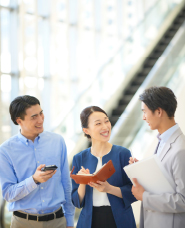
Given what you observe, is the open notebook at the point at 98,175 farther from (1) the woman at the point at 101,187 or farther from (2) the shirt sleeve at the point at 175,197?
(2) the shirt sleeve at the point at 175,197

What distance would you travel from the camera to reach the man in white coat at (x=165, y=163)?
2182 mm

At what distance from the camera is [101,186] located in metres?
2.45

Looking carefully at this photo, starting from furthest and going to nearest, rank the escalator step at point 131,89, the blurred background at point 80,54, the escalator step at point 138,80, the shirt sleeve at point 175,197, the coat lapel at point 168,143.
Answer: the escalator step at point 138,80, the escalator step at point 131,89, the blurred background at point 80,54, the coat lapel at point 168,143, the shirt sleeve at point 175,197

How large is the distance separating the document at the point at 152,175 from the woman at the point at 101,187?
265 millimetres

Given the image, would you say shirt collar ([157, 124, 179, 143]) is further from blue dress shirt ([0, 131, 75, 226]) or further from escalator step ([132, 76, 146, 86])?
escalator step ([132, 76, 146, 86])

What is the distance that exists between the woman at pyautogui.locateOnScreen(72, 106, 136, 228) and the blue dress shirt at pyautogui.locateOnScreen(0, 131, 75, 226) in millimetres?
257

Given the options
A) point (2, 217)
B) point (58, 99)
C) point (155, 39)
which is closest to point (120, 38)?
point (155, 39)

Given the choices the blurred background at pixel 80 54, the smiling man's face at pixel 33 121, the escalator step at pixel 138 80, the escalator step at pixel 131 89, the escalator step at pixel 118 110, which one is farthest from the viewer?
the escalator step at pixel 138 80

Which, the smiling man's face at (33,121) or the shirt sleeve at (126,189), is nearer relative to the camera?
the shirt sleeve at (126,189)

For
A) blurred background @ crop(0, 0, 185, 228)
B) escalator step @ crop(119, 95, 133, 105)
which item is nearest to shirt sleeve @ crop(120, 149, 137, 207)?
blurred background @ crop(0, 0, 185, 228)

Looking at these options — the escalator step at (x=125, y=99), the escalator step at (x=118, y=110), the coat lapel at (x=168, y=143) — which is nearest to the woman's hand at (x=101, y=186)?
the coat lapel at (x=168, y=143)

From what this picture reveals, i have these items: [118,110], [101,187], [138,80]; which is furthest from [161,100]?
[138,80]

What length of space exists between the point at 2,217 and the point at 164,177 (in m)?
2.94

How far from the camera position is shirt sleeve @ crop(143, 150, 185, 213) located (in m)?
2.16
